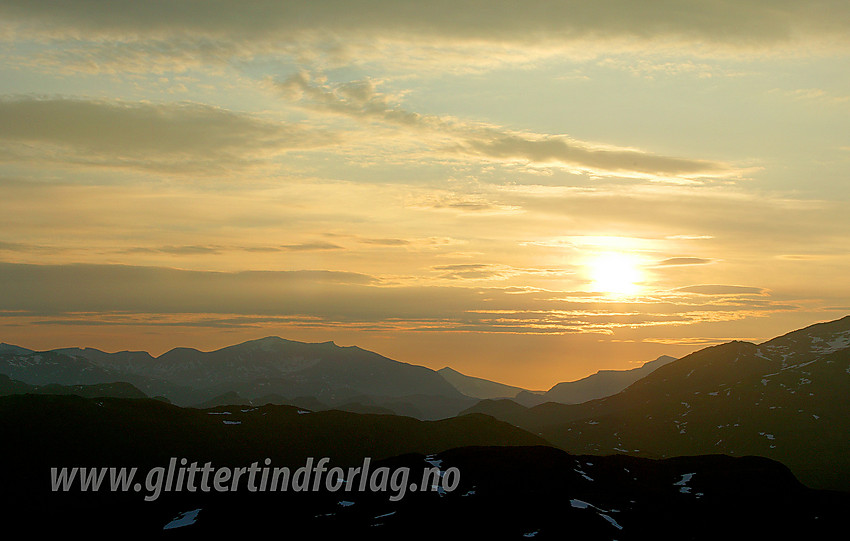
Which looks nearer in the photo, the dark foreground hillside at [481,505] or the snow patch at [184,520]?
the dark foreground hillside at [481,505]

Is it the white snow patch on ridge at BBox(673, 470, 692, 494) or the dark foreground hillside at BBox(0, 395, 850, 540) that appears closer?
the dark foreground hillside at BBox(0, 395, 850, 540)

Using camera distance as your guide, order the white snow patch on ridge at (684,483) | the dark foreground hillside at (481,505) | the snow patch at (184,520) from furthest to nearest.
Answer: the white snow patch on ridge at (684,483) < the snow patch at (184,520) < the dark foreground hillside at (481,505)

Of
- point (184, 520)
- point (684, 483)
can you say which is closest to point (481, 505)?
point (684, 483)

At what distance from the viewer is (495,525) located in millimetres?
140625

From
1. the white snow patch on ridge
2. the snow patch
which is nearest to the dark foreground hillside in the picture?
the white snow patch on ridge

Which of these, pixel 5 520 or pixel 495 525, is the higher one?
pixel 495 525

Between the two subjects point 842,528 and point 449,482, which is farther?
point 449,482

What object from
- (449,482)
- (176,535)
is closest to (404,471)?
(449,482)

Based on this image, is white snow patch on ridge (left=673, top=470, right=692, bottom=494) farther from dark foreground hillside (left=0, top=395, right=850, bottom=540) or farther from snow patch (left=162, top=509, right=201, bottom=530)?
snow patch (left=162, top=509, right=201, bottom=530)

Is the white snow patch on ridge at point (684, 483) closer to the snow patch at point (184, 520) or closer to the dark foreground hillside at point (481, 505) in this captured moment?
the dark foreground hillside at point (481, 505)

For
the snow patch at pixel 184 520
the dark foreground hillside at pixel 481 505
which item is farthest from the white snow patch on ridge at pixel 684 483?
the snow patch at pixel 184 520

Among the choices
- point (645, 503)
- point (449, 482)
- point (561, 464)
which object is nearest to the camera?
point (645, 503)

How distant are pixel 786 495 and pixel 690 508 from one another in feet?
109

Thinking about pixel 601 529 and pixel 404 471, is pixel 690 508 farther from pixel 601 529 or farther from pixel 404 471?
pixel 404 471
